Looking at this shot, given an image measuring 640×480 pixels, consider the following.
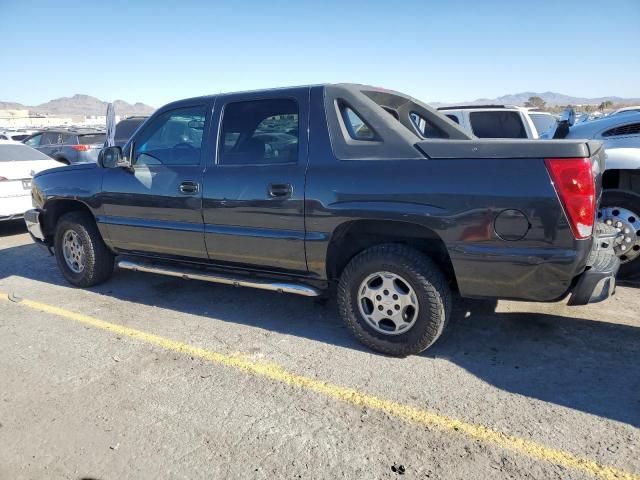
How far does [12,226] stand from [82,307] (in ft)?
18.5

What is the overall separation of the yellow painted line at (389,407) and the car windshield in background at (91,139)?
424 inches

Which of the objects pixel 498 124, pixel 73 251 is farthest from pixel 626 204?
pixel 73 251

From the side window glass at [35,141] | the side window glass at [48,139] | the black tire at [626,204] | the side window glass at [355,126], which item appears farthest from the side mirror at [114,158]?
the side window glass at [35,141]

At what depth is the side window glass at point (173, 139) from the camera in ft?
14.4

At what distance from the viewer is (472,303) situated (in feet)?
14.9

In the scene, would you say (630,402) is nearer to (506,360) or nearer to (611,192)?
(506,360)

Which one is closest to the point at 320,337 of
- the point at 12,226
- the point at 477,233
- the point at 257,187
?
the point at 257,187

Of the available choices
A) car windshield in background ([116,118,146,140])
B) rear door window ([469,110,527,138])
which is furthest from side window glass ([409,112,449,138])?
car windshield in background ([116,118,146,140])

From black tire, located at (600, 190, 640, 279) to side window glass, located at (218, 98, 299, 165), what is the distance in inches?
124

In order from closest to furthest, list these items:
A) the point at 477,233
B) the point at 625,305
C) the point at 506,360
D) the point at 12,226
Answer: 1. the point at 477,233
2. the point at 506,360
3. the point at 625,305
4. the point at 12,226

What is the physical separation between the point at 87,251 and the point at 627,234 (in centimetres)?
535

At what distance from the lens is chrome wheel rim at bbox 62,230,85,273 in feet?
17.5

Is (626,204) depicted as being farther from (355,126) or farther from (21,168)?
(21,168)

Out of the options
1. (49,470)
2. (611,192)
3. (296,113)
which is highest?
(296,113)
